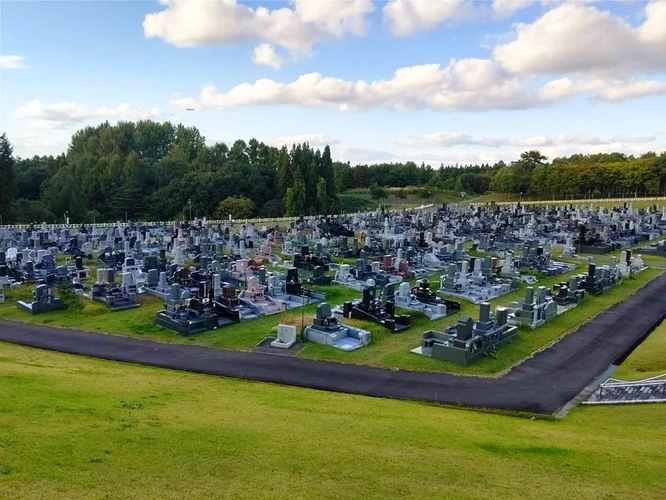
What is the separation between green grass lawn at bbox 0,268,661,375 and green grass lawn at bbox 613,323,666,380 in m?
3.40

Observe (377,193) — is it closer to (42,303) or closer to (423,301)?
(423,301)

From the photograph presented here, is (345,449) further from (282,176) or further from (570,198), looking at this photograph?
(570,198)

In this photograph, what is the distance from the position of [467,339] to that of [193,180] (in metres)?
77.2

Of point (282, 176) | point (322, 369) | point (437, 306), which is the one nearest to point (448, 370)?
point (322, 369)

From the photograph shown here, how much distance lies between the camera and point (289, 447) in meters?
10.9

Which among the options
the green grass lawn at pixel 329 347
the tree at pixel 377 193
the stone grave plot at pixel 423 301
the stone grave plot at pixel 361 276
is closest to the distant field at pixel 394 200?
the tree at pixel 377 193

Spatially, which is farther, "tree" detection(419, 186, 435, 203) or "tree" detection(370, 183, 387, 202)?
"tree" detection(370, 183, 387, 202)

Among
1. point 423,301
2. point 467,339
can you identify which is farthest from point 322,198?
point 467,339

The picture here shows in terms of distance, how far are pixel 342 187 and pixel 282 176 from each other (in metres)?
32.0

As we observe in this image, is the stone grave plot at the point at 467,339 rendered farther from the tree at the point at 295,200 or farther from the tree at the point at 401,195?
the tree at the point at 401,195

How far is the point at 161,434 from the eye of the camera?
11.1 m

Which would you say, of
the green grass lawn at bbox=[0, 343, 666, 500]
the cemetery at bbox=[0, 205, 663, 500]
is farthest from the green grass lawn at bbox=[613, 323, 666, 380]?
the green grass lawn at bbox=[0, 343, 666, 500]

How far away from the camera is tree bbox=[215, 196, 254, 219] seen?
85.4 m

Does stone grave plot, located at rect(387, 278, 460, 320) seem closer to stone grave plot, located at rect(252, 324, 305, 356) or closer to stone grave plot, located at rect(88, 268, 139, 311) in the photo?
stone grave plot, located at rect(252, 324, 305, 356)
